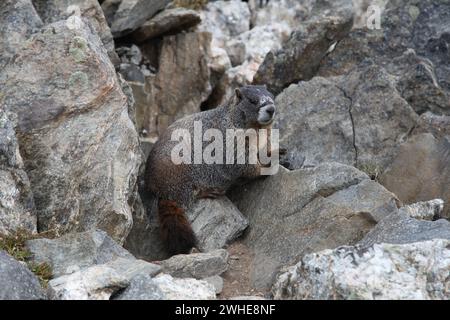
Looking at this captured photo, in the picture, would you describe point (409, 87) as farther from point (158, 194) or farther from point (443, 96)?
point (158, 194)

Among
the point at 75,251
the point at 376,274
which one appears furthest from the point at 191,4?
the point at 376,274

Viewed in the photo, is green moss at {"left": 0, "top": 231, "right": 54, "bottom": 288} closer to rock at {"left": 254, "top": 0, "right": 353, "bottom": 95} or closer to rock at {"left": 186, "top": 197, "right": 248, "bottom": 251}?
rock at {"left": 186, "top": 197, "right": 248, "bottom": 251}

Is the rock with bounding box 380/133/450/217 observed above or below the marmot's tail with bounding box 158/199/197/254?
above

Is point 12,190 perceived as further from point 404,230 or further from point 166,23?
point 166,23

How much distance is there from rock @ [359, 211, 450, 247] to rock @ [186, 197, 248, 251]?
2431mm

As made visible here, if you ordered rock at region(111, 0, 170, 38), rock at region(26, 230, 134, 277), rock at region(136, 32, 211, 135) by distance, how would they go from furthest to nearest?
rock at region(136, 32, 211, 135), rock at region(111, 0, 170, 38), rock at region(26, 230, 134, 277)

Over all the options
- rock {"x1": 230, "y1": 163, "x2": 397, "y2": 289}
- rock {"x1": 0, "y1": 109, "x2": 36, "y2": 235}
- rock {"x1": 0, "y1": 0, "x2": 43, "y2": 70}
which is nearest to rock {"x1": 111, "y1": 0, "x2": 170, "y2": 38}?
rock {"x1": 0, "y1": 0, "x2": 43, "y2": 70}

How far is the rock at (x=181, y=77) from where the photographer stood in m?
16.4

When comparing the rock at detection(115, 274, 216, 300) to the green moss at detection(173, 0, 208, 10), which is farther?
the green moss at detection(173, 0, 208, 10)

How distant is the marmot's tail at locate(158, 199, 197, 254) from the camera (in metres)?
11.5

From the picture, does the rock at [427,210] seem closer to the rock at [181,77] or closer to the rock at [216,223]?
the rock at [216,223]

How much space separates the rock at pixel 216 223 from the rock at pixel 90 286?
3451 mm

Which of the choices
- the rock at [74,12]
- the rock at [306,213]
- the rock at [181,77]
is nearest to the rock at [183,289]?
the rock at [306,213]
